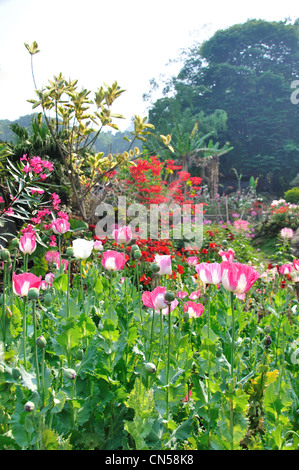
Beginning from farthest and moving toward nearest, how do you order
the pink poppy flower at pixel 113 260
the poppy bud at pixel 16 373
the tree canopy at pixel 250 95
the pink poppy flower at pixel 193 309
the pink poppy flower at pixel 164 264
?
the tree canopy at pixel 250 95 < the pink poppy flower at pixel 193 309 < the pink poppy flower at pixel 113 260 < the pink poppy flower at pixel 164 264 < the poppy bud at pixel 16 373

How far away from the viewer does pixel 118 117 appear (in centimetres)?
369

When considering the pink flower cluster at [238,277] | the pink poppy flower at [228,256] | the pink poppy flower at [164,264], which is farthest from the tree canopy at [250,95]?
the pink flower cluster at [238,277]

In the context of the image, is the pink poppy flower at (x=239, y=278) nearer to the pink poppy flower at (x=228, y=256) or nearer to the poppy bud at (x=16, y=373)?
the pink poppy flower at (x=228, y=256)

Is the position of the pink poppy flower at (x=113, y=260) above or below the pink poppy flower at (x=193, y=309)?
above

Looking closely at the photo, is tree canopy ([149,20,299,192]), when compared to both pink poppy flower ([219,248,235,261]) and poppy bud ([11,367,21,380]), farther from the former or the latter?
poppy bud ([11,367,21,380])

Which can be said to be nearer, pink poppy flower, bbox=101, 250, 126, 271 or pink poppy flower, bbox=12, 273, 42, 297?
pink poppy flower, bbox=12, 273, 42, 297

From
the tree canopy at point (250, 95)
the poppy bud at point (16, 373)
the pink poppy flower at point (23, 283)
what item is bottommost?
the poppy bud at point (16, 373)

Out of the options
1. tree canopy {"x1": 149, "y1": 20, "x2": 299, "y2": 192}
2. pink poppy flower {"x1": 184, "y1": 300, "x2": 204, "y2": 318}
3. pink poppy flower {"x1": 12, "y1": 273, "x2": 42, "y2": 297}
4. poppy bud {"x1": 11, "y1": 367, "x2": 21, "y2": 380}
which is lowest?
pink poppy flower {"x1": 184, "y1": 300, "x2": 204, "y2": 318}

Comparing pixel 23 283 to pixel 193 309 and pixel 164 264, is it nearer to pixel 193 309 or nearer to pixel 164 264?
pixel 164 264

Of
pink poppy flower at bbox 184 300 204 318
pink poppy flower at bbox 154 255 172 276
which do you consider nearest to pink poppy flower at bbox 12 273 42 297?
pink poppy flower at bbox 154 255 172 276

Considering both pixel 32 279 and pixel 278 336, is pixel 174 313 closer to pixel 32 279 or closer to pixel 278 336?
pixel 278 336

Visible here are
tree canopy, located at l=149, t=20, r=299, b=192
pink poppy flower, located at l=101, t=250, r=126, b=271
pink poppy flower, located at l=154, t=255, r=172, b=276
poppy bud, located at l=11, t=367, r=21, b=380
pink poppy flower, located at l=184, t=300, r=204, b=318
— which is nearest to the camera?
poppy bud, located at l=11, t=367, r=21, b=380

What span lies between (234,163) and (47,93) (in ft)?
79.4

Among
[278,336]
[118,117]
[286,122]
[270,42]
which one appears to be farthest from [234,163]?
[278,336]
